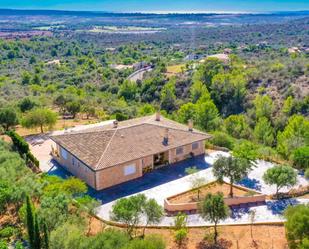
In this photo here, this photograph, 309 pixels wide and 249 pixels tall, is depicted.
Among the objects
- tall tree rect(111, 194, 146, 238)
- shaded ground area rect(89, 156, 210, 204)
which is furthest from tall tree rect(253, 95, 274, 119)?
tall tree rect(111, 194, 146, 238)

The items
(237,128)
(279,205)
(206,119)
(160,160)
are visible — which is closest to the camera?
(279,205)

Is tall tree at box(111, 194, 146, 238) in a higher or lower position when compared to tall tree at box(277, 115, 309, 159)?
higher

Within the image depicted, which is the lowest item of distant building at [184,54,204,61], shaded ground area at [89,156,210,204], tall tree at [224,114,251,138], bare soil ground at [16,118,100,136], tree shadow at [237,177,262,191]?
distant building at [184,54,204,61]

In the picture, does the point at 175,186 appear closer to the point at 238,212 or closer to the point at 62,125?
the point at 238,212

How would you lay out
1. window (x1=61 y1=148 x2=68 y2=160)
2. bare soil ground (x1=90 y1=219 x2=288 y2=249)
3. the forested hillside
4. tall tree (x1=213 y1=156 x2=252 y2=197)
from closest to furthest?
bare soil ground (x1=90 y1=219 x2=288 y2=249)
the forested hillside
tall tree (x1=213 y1=156 x2=252 y2=197)
window (x1=61 y1=148 x2=68 y2=160)

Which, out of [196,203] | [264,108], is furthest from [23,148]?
[264,108]

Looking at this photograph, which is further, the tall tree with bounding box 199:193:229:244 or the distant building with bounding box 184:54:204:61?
the distant building with bounding box 184:54:204:61

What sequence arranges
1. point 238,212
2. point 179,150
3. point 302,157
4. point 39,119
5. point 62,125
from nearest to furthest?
1. point 238,212
2. point 302,157
3. point 179,150
4. point 39,119
5. point 62,125

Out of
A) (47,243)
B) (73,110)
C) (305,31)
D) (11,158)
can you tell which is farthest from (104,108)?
(305,31)

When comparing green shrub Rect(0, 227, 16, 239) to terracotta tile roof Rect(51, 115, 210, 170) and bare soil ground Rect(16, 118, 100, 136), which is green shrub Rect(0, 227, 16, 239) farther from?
bare soil ground Rect(16, 118, 100, 136)
